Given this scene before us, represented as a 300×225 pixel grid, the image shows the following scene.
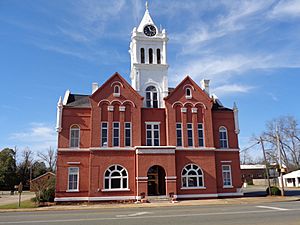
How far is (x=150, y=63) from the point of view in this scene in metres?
35.9

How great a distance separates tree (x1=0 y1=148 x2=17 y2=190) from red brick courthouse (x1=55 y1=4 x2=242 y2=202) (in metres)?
45.2

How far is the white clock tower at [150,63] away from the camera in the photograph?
3475 cm

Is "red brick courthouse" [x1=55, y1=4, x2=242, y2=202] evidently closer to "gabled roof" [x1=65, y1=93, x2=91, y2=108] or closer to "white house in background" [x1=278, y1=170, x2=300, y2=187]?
"gabled roof" [x1=65, y1=93, x2=91, y2=108]

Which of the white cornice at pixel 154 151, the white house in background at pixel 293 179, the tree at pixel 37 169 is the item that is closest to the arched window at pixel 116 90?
the white cornice at pixel 154 151

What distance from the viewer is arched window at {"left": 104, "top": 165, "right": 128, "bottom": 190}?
3019 cm

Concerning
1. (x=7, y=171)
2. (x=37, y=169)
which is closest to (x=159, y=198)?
(x=7, y=171)

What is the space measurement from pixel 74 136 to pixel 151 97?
9519mm

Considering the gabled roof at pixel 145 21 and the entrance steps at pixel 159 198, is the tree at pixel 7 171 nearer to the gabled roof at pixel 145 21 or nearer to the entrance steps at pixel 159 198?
the gabled roof at pixel 145 21

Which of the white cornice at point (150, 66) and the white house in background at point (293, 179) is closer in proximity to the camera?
the white cornice at point (150, 66)

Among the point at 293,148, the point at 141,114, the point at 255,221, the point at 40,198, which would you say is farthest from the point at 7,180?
the point at 255,221

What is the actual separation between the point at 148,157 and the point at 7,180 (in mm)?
53985

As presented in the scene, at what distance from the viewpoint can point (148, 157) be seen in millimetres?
30297

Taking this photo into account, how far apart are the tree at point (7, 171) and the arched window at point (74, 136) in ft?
155

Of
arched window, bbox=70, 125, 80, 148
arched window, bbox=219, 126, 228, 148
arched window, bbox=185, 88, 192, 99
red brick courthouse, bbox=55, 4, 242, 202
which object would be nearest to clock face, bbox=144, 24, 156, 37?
red brick courthouse, bbox=55, 4, 242, 202
